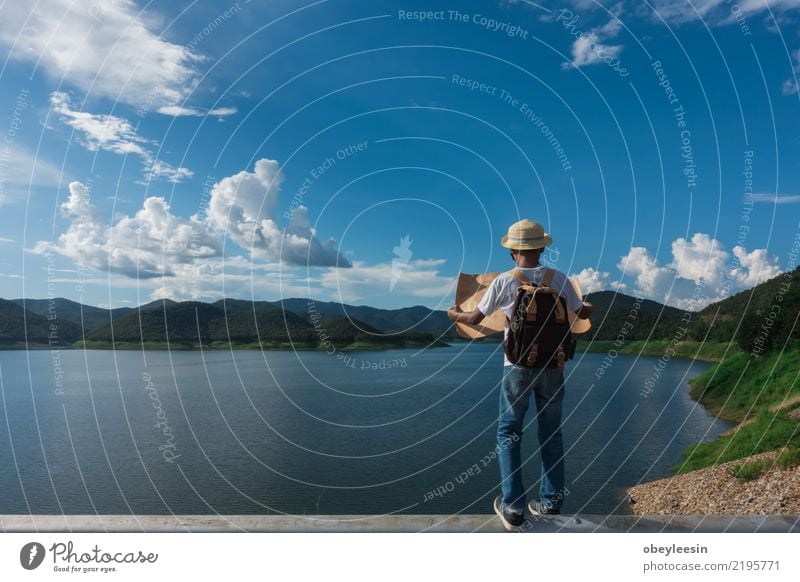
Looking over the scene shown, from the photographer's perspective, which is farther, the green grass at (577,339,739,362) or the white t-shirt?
the green grass at (577,339,739,362)

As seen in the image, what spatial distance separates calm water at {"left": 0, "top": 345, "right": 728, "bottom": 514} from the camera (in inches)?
1041

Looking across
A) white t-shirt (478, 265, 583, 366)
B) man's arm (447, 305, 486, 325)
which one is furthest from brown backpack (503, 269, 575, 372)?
man's arm (447, 305, 486, 325)

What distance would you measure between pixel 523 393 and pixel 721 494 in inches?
698

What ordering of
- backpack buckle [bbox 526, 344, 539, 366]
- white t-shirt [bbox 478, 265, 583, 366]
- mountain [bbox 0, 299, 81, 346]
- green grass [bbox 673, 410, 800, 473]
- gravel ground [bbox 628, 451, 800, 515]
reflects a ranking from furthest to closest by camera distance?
mountain [bbox 0, 299, 81, 346] < green grass [bbox 673, 410, 800, 473] < gravel ground [bbox 628, 451, 800, 515] < white t-shirt [bbox 478, 265, 583, 366] < backpack buckle [bbox 526, 344, 539, 366]

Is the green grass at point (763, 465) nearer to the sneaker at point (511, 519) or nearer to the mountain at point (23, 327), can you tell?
the sneaker at point (511, 519)

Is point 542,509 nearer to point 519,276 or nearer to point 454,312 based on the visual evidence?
point 454,312

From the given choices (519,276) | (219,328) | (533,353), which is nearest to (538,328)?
(533,353)

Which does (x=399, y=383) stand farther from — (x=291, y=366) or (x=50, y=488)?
(x=50, y=488)

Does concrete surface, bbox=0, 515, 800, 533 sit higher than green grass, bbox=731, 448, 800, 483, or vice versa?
concrete surface, bbox=0, 515, 800, 533

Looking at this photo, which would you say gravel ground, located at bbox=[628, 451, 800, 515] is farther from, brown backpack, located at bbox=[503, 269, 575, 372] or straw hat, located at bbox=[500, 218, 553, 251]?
straw hat, located at bbox=[500, 218, 553, 251]

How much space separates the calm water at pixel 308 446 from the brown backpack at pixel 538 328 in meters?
17.2
